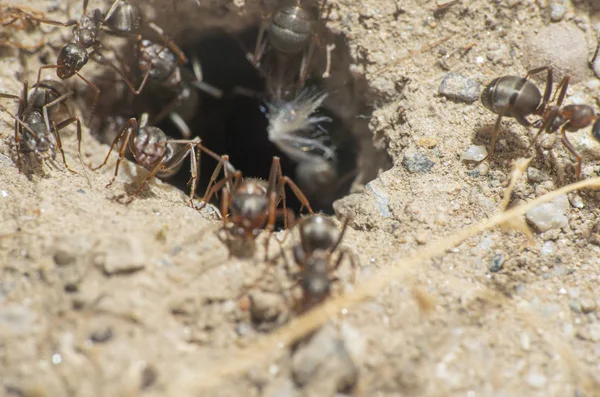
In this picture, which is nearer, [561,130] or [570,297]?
[570,297]

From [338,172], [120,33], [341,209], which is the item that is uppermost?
[120,33]

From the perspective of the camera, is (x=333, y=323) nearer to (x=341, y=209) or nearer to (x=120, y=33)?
(x=341, y=209)

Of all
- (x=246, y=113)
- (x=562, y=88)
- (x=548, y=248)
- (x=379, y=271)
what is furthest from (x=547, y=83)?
(x=246, y=113)

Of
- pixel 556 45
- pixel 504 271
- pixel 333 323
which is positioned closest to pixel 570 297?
pixel 504 271

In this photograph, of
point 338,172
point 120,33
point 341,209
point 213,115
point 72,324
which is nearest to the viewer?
point 72,324

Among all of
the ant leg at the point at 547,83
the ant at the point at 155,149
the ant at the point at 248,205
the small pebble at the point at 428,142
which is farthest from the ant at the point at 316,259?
the ant leg at the point at 547,83

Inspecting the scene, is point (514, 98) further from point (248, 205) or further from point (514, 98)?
point (248, 205)
